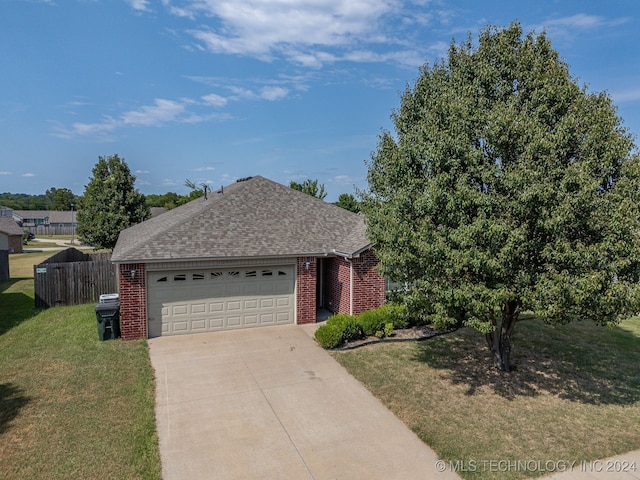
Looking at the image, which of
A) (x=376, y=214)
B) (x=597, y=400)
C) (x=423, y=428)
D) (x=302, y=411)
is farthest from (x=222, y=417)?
(x=597, y=400)

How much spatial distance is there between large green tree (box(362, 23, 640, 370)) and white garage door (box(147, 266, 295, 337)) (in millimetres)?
6047

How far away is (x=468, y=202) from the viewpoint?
7.45m

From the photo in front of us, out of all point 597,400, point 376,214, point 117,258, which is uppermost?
point 376,214

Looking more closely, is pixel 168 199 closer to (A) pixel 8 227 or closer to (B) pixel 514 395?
(A) pixel 8 227

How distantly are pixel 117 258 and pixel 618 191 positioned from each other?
40.4 feet

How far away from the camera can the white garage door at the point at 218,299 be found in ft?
41.2

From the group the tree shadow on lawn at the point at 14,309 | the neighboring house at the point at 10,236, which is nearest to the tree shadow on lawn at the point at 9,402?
the tree shadow on lawn at the point at 14,309

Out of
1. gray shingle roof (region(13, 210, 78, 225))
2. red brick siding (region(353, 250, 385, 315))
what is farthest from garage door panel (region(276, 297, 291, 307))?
gray shingle roof (region(13, 210, 78, 225))

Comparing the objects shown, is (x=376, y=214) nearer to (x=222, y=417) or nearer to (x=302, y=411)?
(x=302, y=411)

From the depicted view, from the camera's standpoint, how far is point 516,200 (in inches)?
279

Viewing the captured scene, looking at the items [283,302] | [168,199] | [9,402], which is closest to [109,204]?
[283,302]

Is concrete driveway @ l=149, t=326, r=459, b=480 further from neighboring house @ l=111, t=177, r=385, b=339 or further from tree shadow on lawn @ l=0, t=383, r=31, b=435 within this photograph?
tree shadow on lawn @ l=0, t=383, r=31, b=435

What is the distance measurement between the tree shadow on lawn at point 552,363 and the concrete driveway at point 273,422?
2.77 meters

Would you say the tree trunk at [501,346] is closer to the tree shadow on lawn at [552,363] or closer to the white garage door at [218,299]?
the tree shadow on lawn at [552,363]
